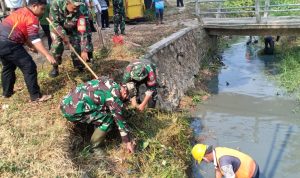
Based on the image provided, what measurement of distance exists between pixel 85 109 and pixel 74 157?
67 cm

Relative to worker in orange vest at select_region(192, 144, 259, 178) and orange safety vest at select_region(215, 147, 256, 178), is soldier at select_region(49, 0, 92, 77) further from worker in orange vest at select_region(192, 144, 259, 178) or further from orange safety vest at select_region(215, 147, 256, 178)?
orange safety vest at select_region(215, 147, 256, 178)

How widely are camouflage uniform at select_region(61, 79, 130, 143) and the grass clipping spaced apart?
0.36 metres

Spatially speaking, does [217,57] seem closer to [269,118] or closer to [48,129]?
[269,118]

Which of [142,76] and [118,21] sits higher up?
[118,21]

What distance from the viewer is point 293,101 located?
419 inches

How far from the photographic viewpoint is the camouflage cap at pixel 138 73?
6.30m

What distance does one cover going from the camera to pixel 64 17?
708 centimetres

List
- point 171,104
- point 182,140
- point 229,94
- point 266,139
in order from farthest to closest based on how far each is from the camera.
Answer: point 229,94 < point 171,104 < point 266,139 < point 182,140

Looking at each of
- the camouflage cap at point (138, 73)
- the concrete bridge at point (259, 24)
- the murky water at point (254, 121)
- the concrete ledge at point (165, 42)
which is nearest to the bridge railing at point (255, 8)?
the concrete bridge at point (259, 24)

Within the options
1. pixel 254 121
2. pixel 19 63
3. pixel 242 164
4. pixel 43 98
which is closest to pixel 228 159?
pixel 242 164

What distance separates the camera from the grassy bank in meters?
11.8

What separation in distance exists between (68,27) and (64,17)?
0.63ft

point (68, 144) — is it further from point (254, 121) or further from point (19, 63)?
point (254, 121)

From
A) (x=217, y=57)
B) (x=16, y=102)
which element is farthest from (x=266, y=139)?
(x=217, y=57)
